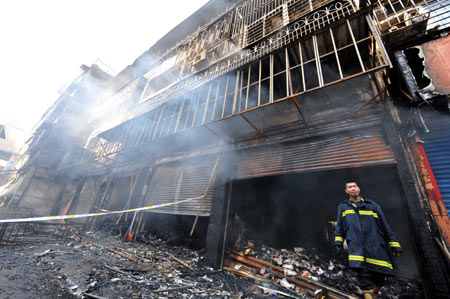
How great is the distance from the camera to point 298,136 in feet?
15.1

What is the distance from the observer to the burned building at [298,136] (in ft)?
10.8

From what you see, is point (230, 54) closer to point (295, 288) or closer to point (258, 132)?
point (258, 132)

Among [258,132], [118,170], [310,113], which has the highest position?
[310,113]

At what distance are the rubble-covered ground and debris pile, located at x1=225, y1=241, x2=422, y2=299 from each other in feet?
0.07

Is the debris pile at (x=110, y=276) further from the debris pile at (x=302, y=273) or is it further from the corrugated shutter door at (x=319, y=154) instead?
the corrugated shutter door at (x=319, y=154)

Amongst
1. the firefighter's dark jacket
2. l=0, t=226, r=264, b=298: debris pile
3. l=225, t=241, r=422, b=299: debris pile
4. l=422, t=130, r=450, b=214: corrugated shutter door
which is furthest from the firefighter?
l=0, t=226, r=264, b=298: debris pile

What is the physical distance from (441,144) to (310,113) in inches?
99.6

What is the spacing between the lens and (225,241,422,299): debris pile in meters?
3.34

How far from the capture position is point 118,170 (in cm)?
950

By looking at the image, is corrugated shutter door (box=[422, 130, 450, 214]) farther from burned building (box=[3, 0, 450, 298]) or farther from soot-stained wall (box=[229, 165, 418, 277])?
soot-stained wall (box=[229, 165, 418, 277])

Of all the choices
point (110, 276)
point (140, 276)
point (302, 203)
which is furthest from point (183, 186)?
point (302, 203)

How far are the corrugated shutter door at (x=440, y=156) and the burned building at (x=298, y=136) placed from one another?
0.02 metres

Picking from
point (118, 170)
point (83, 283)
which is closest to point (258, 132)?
point (83, 283)

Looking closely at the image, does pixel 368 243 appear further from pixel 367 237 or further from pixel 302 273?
pixel 302 273
